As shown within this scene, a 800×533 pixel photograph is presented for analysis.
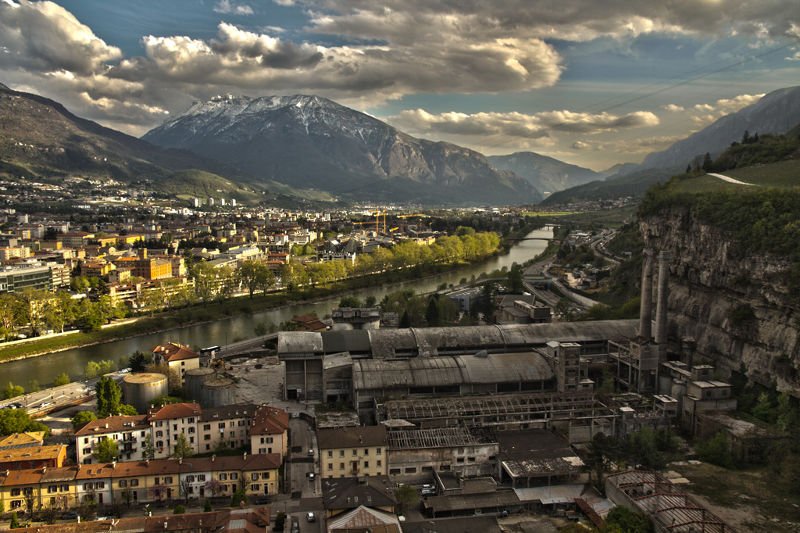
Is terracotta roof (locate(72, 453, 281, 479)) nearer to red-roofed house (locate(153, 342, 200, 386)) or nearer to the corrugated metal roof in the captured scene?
the corrugated metal roof

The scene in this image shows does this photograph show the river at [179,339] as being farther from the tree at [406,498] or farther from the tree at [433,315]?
the tree at [406,498]

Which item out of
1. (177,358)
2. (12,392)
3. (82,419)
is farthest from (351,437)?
(12,392)

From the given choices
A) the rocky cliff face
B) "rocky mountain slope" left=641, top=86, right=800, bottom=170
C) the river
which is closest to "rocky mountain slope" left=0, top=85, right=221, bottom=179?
the river

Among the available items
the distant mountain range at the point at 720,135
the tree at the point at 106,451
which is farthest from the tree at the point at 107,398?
the distant mountain range at the point at 720,135

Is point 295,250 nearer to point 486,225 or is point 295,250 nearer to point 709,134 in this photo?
point 486,225

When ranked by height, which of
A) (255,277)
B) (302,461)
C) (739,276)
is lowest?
(302,461)

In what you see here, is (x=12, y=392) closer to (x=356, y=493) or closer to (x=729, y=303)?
(x=356, y=493)

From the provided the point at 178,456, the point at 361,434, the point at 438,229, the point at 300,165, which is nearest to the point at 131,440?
the point at 178,456
